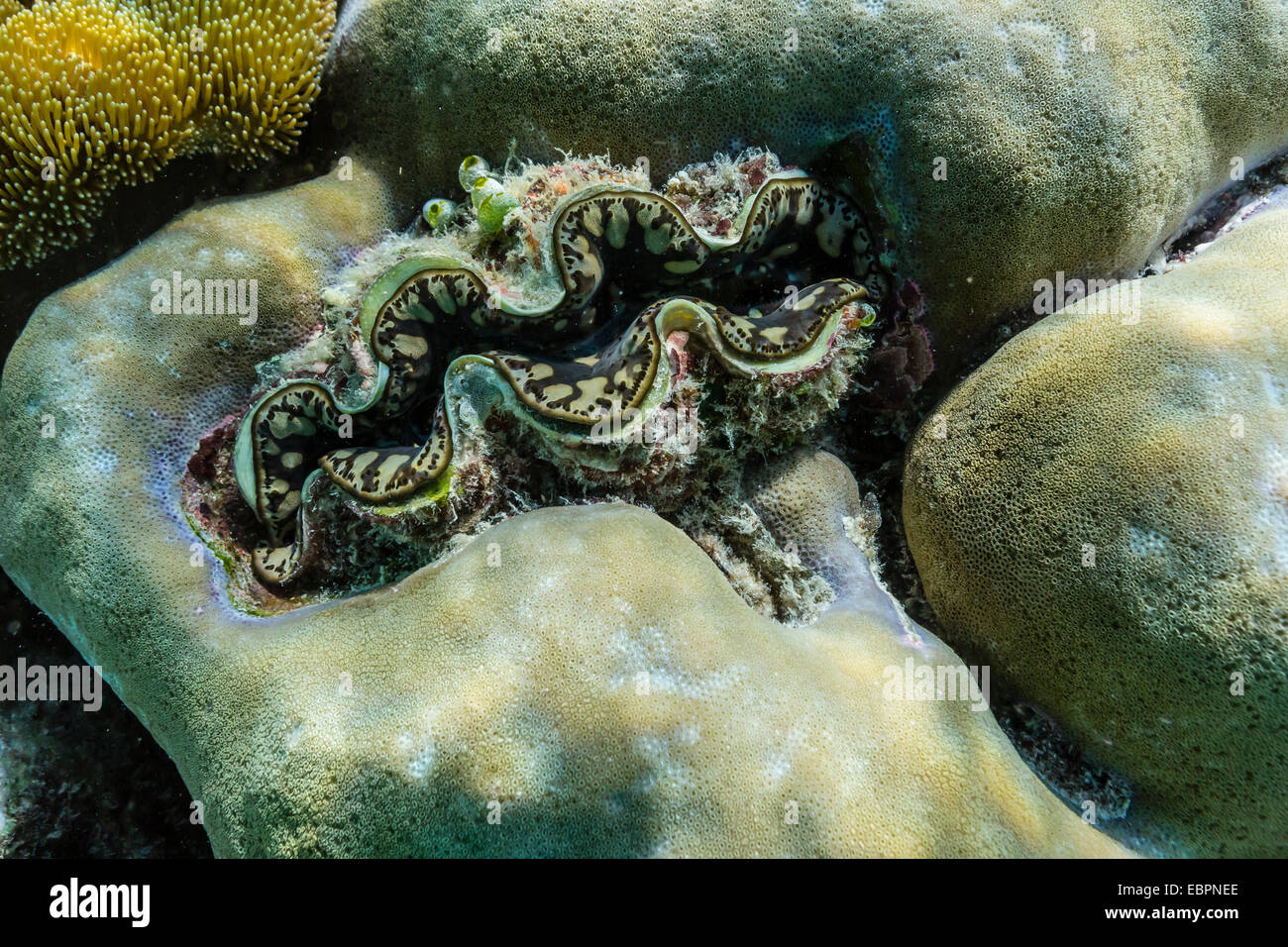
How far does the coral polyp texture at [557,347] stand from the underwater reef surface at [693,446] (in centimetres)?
2

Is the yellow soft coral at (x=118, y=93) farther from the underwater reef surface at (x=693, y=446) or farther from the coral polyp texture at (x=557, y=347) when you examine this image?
the coral polyp texture at (x=557, y=347)

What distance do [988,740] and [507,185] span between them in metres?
2.89

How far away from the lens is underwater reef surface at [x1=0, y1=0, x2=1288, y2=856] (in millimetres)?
2225

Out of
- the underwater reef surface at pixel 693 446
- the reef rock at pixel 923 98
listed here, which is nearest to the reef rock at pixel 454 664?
the underwater reef surface at pixel 693 446

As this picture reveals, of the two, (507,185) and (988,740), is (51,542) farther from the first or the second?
(988,740)

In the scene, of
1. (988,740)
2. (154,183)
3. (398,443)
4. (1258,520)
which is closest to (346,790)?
(398,443)

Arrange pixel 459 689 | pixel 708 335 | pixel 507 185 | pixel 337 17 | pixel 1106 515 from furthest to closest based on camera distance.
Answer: pixel 337 17, pixel 507 185, pixel 708 335, pixel 1106 515, pixel 459 689

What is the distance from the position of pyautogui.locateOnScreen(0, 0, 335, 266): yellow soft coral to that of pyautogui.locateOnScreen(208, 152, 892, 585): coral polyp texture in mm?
917

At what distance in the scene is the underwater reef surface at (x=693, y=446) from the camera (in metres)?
2.22

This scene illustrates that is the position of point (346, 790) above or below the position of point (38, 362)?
below

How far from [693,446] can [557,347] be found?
0.73 m

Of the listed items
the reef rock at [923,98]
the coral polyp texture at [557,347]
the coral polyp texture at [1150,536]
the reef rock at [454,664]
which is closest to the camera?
the reef rock at [454,664]

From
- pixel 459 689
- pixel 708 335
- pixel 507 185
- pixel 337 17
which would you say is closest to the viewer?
pixel 459 689

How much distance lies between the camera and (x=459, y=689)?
2.20 metres
